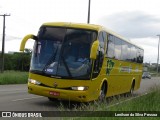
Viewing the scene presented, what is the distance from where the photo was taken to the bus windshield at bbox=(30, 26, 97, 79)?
14.7 m

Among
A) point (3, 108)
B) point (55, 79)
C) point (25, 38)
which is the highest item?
point (25, 38)

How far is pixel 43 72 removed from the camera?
14.9m

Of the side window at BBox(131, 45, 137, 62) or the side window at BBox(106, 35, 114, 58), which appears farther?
the side window at BBox(131, 45, 137, 62)

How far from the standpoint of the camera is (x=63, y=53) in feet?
48.8

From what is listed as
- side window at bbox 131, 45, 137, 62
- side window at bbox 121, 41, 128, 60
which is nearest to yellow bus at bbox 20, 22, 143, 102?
side window at bbox 121, 41, 128, 60

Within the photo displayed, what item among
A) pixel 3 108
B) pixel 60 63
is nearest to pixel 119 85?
pixel 60 63

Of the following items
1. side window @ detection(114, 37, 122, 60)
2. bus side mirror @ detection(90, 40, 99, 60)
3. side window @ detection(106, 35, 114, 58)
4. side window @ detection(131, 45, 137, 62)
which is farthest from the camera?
side window @ detection(131, 45, 137, 62)

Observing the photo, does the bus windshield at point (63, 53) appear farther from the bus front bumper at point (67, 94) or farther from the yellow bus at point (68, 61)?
the bus front bumper at point (67, 94)

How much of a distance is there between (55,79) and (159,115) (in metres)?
5.43

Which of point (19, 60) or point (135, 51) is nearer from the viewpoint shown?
point (135, 51)

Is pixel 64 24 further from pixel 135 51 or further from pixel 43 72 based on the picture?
pixel 135 51

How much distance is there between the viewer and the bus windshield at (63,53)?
14711 mm

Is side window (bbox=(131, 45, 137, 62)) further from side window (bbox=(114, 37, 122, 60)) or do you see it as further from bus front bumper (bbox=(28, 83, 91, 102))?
bus front bumper (bbox=(28, 83, 91, 102))

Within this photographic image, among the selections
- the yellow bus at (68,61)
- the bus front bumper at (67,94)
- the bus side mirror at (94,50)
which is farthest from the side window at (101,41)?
the bus front bumper at (67,94)
